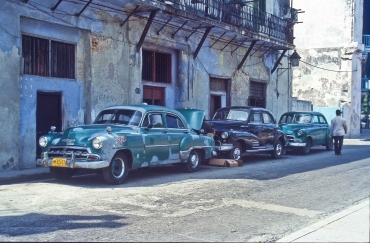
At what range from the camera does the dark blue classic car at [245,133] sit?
49.4ft

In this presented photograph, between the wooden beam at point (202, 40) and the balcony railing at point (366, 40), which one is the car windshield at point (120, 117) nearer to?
the wooden beam at point (202, 40)

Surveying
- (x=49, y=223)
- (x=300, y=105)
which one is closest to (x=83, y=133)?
(x=49, y=223)

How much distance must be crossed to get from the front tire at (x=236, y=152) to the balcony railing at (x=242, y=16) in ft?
Answer: 18.1

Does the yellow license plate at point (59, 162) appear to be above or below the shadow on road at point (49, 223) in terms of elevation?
above

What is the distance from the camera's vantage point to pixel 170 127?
12.3 m

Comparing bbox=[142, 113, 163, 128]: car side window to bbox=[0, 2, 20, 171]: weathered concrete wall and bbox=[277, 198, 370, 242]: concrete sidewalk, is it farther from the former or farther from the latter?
bbox=[277, 198, 370, 242]: concrete sidewalk

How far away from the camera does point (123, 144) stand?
10469 millimetres

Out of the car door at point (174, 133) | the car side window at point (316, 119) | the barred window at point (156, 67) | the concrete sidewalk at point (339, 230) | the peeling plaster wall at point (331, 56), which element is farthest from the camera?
the peeling plaster wall at point (331, 56)

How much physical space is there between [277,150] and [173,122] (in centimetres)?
644

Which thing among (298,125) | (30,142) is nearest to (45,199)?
(30,142)

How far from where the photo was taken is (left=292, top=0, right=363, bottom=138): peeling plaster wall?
3350cm

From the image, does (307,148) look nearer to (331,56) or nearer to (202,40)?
(202,40)

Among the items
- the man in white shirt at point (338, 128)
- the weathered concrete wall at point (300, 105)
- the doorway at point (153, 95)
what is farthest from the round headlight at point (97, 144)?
the weathered concrete wall at point (300, 105)

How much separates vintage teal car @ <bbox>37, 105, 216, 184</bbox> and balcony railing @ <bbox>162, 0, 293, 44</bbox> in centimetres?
650
